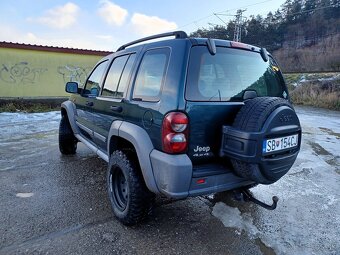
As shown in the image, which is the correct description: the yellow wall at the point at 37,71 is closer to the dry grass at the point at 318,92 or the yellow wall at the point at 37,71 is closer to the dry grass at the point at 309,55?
the dry grass at the point at 318,92

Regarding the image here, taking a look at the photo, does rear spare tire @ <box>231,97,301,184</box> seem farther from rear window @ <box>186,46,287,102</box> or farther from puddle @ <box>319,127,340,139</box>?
puddle @ <box>319,127,340,139</box>

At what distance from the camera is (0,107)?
1108 centimetres

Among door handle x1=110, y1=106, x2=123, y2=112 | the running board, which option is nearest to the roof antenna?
door handle x1=110, y1=106, x2=123, y2=112

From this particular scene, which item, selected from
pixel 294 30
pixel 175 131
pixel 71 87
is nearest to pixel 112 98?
pixel 175 131

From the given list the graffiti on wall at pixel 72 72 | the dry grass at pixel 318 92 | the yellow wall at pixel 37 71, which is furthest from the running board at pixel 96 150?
the dry grass at pixel 318 92

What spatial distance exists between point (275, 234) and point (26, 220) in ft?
8.83

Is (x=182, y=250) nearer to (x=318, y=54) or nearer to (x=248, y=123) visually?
(x=248, y=123)

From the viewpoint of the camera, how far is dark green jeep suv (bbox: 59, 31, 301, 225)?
7.92 ft

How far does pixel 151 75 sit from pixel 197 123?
0.74 metres

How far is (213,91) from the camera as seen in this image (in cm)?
263

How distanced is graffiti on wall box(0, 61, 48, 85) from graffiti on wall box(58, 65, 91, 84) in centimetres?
83

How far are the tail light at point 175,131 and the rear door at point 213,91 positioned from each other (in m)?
0.08

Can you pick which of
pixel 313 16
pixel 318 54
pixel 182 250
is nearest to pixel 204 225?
pixel 182 250

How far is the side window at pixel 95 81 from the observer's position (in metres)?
4.11
